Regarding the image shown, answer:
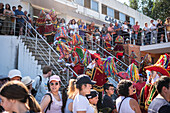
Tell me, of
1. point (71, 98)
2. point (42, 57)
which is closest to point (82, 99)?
point (71, 98)

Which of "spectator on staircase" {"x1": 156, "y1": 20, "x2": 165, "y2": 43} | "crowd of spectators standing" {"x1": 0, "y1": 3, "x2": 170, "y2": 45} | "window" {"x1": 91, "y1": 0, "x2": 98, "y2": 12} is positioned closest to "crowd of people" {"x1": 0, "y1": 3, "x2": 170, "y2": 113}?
"crowd of spectators standing" {"x1": 0, "y1": 3, "x2": 170, "y2": 45}

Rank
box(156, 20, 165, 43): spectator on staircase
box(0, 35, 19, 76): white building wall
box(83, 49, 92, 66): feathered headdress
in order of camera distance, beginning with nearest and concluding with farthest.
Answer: box(83, 49, 92, 66): feathered headdress
box(0, 35, 19, 76): white building wall
box(156, 20, 165, 43): spectator on staircase

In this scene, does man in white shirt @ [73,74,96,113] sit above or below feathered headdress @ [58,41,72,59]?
below

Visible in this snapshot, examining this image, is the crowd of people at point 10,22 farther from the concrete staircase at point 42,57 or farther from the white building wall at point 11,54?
the concrete staircase at point 42,57

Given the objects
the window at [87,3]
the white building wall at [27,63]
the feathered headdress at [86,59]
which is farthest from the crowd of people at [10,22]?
the window at [87,3]

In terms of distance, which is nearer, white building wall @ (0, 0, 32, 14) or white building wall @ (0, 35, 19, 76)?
white building wall @ (0, 35, 19, 76)

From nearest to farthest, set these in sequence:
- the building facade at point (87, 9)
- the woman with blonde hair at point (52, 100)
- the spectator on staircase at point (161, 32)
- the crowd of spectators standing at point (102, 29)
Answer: the woman with blonde hair at point (52, 100) → the crowd of spectators standing at point (102, 29) → the spectator on staircase at point (161, 32) → the building facade at point (87, 9)

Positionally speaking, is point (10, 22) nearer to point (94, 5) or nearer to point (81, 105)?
point (81, 105)

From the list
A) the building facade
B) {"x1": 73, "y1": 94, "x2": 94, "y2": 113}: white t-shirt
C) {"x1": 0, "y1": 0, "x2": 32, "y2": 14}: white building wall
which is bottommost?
{"x1": 73, "y1": 94, "x2": 94, "y2": 113}: white t-shirt

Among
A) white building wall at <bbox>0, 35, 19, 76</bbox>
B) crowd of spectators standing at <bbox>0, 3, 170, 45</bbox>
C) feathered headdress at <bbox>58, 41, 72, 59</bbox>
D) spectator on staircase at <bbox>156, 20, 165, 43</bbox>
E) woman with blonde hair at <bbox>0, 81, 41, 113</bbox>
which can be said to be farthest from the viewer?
spectator on staircase at <bbox>156, 20, 165, 43</bbox>

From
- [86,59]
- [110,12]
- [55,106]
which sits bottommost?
[55,106]

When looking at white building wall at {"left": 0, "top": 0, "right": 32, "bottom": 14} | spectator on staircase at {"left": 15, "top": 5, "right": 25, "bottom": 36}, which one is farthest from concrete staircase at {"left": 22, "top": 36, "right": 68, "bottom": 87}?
white building wall at {"left": 0, "top": 0, "right": 32, "bottom": 14}

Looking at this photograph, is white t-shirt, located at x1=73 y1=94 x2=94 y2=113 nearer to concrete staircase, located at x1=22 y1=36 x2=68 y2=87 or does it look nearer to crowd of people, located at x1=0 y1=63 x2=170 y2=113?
crowd of people, located at x1=0 y1=63 x2=170 y2=113

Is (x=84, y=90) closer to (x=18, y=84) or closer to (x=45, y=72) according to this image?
(x=18, y=84)
